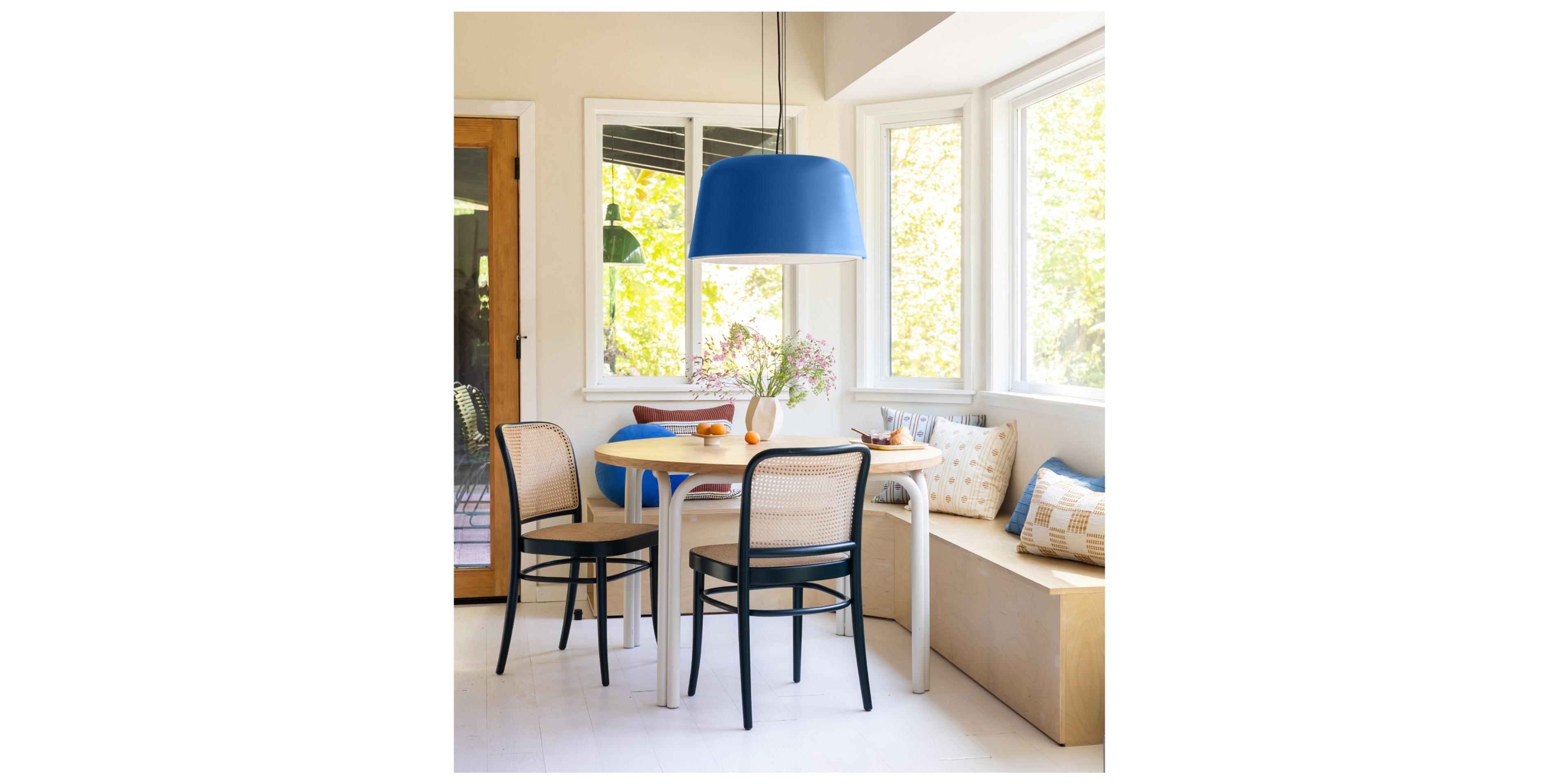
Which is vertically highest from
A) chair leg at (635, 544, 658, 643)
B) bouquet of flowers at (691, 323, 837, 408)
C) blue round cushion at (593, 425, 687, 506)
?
bouquet of flowers at (691, 323, 837, 408)

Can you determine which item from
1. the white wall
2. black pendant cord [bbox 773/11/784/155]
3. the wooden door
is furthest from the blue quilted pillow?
the wooden door

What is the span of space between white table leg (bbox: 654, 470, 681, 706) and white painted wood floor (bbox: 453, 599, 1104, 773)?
7cm

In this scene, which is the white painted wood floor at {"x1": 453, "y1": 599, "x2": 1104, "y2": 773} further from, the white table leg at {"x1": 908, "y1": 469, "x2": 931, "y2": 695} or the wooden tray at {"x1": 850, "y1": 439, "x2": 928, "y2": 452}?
the wooden tray at {"x1": 850, "y1": 439, "x2": 928, "y2": 452}

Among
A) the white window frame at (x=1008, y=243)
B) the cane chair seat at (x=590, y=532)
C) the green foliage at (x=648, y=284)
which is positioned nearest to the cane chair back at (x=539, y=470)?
the cane chair seat at (x=590, y=532)

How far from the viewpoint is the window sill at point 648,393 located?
4.71 metres

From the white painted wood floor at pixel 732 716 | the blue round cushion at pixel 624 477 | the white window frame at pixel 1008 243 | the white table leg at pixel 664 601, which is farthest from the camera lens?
the blue round cushion at pixel 624 477

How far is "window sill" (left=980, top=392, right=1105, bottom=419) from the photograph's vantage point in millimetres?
3684

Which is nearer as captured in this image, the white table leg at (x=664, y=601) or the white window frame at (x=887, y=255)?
the white table leg at (x=664, y=601)

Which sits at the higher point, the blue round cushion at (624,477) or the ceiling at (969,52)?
the ceiling at (969,52)

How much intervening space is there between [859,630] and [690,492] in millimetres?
698

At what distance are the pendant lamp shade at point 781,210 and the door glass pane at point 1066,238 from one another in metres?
1.06

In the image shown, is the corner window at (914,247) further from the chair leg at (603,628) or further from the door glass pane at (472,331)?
the chair leg at (603,628)
